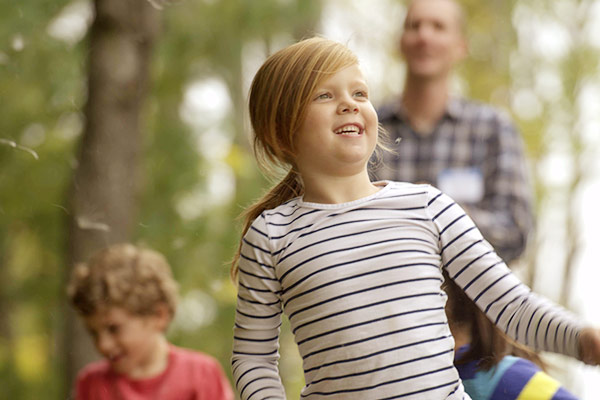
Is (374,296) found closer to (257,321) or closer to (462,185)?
(257,321)

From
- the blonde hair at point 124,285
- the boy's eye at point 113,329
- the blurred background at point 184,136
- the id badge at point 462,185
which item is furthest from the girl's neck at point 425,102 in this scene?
the boy's eye at point 113,329

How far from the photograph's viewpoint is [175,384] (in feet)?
7.48

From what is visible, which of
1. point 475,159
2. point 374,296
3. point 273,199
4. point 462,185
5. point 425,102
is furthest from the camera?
point 425,102

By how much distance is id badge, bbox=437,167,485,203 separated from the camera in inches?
75.4

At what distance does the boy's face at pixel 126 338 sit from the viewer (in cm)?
225

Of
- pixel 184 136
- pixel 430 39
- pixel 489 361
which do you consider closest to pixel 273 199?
pixel 489 361

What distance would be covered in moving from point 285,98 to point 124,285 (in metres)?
1.27

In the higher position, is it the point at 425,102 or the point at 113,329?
the point at 425,102

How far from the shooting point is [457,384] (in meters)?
1.12

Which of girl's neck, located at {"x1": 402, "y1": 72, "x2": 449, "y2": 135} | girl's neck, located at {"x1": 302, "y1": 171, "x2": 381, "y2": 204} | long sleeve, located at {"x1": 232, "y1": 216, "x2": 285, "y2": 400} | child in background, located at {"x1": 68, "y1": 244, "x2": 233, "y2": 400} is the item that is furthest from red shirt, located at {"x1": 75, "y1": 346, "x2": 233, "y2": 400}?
girl's neck, located at {"x1": 302, "y1": 171, "x2": 381, "y2": 204}

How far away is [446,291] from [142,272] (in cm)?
138

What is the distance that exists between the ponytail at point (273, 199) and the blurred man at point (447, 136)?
0.72 metres

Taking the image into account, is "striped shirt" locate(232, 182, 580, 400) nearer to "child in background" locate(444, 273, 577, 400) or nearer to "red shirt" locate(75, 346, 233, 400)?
"child in background" locate(444, 273, 577, 400)

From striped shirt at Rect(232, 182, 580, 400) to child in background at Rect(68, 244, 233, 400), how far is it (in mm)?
1111
